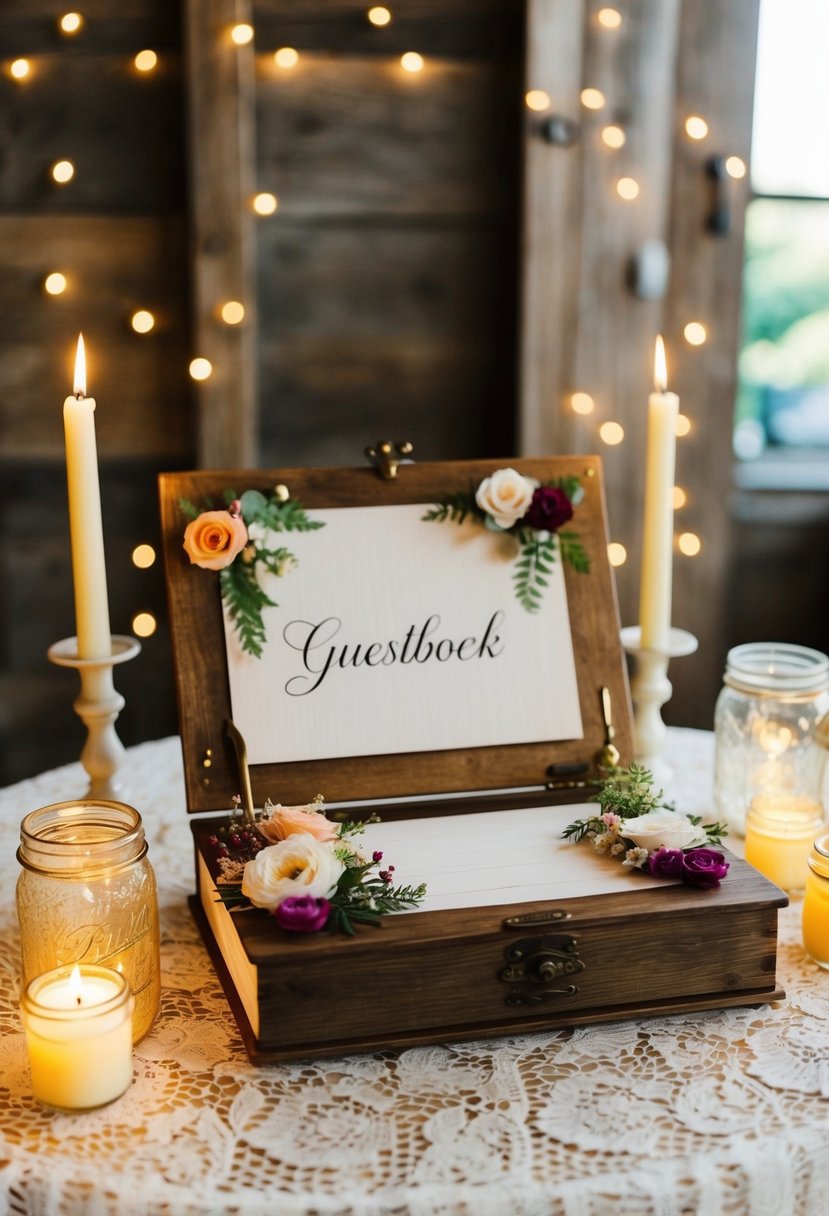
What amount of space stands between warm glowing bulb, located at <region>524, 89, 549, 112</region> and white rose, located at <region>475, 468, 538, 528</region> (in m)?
1.24

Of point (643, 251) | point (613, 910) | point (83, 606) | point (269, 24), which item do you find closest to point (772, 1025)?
point (613, 910)

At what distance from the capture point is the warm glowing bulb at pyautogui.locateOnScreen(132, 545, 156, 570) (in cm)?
233

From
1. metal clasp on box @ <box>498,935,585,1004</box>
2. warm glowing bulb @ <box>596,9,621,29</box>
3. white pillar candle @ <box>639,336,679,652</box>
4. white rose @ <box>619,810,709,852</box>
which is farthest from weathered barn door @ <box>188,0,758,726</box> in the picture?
metal clasp on box @ <box>498,935,585,1004</box>

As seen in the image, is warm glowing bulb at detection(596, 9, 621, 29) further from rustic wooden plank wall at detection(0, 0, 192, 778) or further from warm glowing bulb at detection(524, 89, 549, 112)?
rustic wooden plank wall at detection(0, 0, 192, 778)

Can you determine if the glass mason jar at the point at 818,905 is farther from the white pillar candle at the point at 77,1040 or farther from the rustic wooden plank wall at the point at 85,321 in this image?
the rustic wooden plank wall at the point at 85,321

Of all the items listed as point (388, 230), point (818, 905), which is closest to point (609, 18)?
point (388, 230)

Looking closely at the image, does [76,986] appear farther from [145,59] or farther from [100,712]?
[145,59]

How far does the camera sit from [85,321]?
2.26 metres

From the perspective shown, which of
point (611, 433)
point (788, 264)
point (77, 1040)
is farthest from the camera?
point (788, 264)

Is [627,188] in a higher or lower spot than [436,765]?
higher

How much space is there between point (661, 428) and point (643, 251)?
1.14 metres

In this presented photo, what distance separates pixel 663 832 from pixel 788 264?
6.06ft

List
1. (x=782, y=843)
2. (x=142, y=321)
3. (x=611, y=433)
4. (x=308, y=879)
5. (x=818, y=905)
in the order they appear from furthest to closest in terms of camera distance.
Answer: (x=611, y=433) < (x=142, y=321) < (x=782, y=843) < (x=818, y=905) < (x=308, y=879)

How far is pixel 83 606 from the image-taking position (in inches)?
46.3
